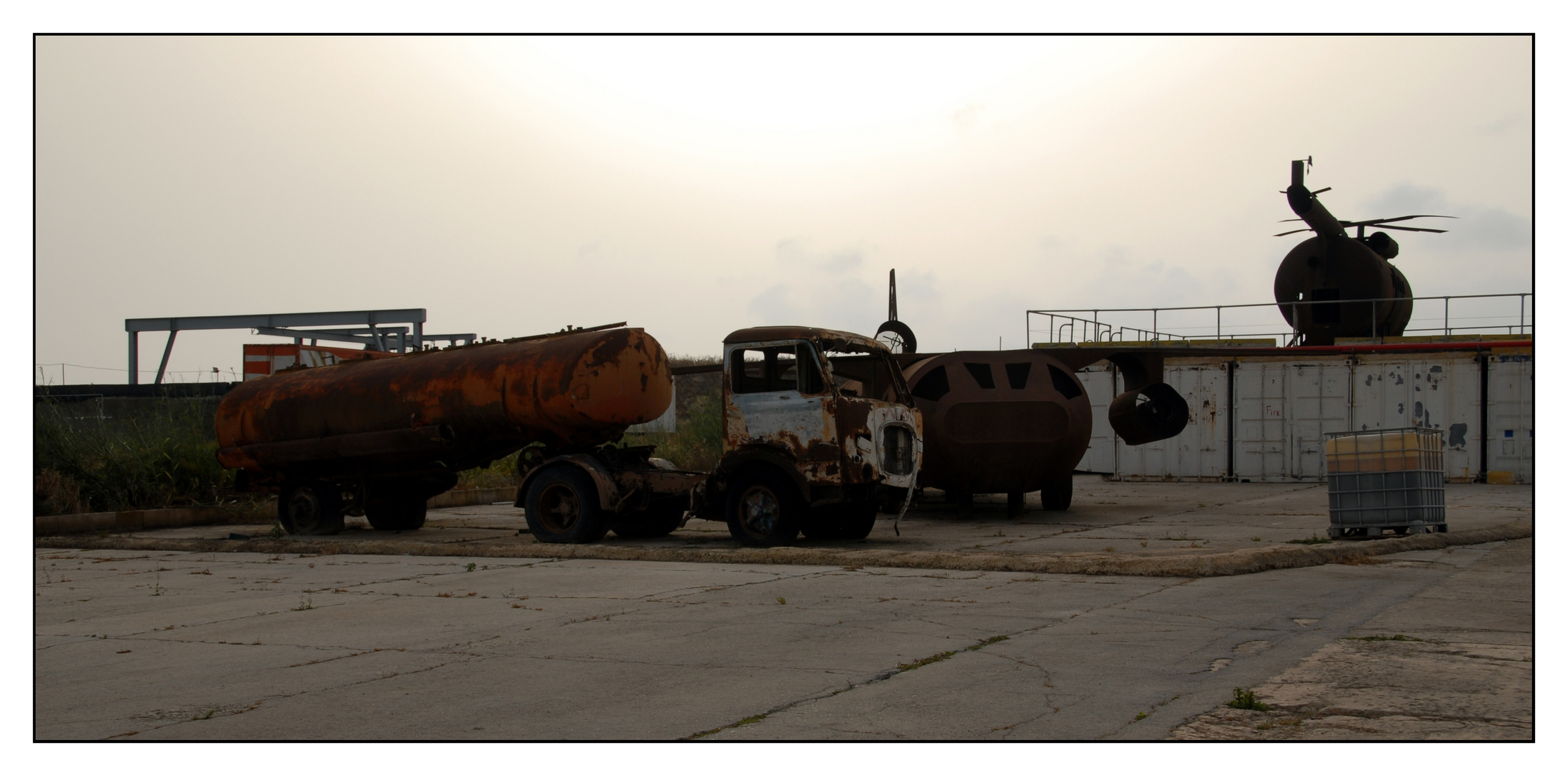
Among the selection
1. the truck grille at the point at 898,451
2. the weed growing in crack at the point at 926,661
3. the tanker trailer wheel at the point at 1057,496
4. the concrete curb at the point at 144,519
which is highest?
the truck grille at the point at 898,451

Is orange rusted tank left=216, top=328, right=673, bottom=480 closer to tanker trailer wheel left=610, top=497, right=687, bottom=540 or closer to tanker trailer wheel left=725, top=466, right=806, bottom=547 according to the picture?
tanker trailer wheel left=610, top=497, right=687, bottom=540

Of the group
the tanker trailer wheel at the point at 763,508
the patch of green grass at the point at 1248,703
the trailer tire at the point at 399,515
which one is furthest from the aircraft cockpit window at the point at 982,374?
the patch of green grass at the point at 1248,703

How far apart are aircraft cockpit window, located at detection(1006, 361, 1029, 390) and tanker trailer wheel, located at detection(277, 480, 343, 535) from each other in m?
8.98

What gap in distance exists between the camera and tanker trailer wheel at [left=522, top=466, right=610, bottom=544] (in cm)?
1331

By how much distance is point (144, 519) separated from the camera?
1662 centimetres

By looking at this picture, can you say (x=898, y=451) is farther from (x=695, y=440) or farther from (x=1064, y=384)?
(x=695, y=440)

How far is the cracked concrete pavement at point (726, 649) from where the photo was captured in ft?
16.4

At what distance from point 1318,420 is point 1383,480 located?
1453 cm

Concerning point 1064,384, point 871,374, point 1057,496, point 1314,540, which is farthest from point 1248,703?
point 1057,496

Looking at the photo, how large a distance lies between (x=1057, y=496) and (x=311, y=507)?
10.5 meters

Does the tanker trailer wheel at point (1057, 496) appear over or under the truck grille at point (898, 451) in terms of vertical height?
under

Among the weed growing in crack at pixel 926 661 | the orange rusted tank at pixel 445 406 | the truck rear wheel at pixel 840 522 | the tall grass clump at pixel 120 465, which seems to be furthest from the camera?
the tall grass clump at pixel 120 465

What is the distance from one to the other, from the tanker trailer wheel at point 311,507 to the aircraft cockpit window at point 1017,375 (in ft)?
29.5

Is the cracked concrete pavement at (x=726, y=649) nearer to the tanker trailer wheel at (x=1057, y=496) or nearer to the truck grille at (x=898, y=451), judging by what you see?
the truck grille at (x=898, y=451)
